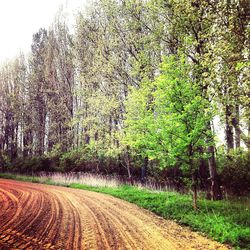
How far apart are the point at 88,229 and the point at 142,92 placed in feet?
30.1

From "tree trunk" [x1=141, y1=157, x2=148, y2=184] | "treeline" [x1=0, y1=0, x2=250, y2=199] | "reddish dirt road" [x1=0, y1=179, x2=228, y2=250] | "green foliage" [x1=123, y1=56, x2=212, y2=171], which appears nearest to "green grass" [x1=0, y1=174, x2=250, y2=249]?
"reddish dirt road" [x1=0, y1=179, x2=228, y2=250]

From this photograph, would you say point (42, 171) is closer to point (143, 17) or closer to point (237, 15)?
point (143, 17)

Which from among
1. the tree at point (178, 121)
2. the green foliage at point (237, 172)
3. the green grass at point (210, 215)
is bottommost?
the green grass at point (210, 215)

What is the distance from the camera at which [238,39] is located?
9500 mm

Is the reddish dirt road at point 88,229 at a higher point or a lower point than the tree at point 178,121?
lower

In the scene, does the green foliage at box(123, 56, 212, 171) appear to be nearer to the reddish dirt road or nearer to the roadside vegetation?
the roadside vegetation

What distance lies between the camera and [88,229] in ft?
22.9

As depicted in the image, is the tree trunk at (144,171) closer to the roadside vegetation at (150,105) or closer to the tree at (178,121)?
the roadside vegetation at (150,105)

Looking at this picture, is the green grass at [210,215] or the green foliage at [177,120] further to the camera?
the green foliage at [177,120]

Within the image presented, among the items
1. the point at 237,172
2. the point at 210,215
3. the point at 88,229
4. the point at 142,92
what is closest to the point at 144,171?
the point at 142,92

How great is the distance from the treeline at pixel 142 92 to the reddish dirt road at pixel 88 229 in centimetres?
302

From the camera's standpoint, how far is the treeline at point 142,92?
998cm

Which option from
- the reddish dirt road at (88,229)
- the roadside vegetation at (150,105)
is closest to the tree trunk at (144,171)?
the roadside vegetation at (150,105)

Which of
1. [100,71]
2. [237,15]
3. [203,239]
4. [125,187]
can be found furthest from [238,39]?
[100,71]
